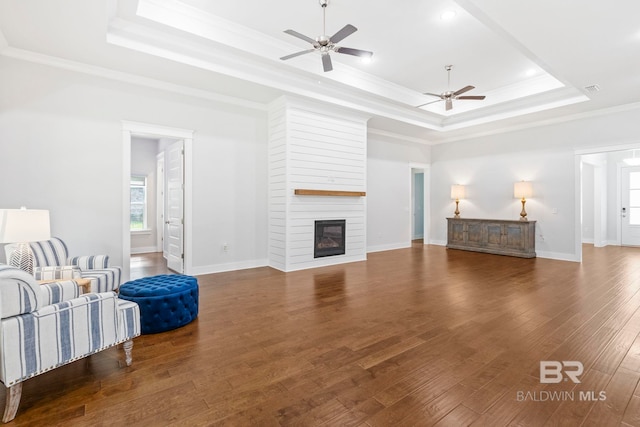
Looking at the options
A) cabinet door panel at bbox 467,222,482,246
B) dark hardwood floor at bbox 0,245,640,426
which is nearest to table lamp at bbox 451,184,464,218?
cabinet door panel at bbox 467,222,482,246

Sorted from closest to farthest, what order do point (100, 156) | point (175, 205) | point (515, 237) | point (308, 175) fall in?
1. point (100, 156)
2. point (175, 205)
3. point (308, 175)
4. point (515, 237)

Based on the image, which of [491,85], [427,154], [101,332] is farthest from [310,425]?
[427,154]

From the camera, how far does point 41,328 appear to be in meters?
1.86

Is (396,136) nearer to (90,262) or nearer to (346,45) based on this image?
(346,45)

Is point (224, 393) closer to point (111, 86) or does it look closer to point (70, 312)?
point (70, 312)

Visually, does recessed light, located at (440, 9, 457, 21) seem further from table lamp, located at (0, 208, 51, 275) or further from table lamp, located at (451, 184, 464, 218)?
table lamp, located at (451, 184, 464, 218)

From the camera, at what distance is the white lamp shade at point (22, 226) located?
265 centimetres

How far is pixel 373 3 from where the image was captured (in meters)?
3.88

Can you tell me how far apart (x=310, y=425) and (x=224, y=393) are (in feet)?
2.15

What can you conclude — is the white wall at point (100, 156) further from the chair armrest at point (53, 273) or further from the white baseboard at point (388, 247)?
the white baseboard at point (388, 247)

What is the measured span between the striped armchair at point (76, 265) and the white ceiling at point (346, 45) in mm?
2504

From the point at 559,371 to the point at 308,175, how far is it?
15.1ft

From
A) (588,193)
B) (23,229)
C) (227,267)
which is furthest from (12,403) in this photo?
(588,193)

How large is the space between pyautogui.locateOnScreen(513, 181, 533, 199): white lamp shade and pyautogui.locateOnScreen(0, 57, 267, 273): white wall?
6.12 meters
